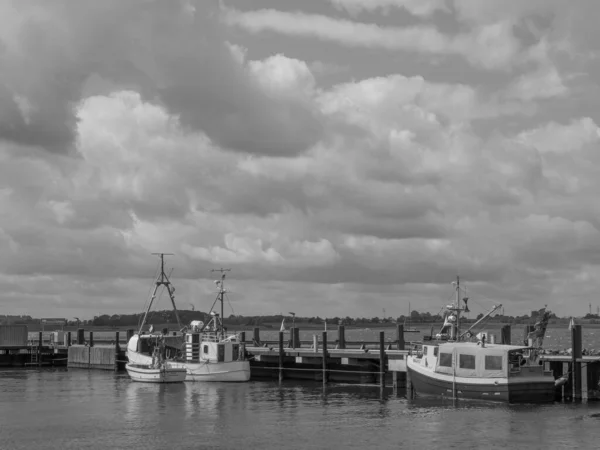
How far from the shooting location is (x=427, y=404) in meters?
59.4

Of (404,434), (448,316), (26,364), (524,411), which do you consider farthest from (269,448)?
(26,364)

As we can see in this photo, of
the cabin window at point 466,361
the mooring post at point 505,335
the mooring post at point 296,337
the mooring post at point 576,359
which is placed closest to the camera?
the mooring post at point 576,359

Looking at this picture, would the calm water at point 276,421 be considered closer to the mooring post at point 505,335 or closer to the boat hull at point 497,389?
the boat hull at point 497,389

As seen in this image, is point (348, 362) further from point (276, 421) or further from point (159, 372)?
point (276, 421)

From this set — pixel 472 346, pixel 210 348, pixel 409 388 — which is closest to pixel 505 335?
pixel 472 346

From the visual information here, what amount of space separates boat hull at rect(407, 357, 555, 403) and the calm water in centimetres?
78

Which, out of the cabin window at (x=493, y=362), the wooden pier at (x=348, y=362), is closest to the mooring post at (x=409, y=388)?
the wooden pier at (x=348, y=362)

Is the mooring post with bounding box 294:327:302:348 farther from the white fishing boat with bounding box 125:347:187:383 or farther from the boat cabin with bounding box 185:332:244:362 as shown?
the white fishing boat with bounding box 125:347:187:383

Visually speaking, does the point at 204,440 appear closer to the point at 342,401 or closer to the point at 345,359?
the point at 342,401

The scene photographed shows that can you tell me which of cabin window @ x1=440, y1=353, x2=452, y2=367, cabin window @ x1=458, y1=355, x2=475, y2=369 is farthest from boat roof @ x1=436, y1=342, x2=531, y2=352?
cabin window @ x1=458, y1=355, x2=475, y2=369

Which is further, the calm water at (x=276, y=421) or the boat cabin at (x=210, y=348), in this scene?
A: the boat cabin at (x=210, y=348)

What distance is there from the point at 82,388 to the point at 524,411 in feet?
124

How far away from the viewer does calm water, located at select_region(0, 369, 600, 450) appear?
46375 mm

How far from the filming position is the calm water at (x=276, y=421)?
46375 millimetres
